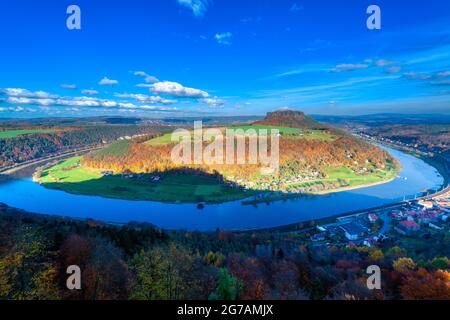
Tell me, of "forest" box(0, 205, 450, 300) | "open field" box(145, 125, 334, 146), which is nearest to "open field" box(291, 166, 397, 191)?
"open field" box(145, 125, 334, 146)

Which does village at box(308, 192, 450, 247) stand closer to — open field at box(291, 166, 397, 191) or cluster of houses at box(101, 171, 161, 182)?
open field at box(291, 166, 397, 191)

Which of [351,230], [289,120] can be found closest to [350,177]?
[351,230]

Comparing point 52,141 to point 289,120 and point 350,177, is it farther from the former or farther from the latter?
point 350,177

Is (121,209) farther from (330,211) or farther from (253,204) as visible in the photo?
(330,211)

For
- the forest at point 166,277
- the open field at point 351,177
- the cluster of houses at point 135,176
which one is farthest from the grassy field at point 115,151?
the forest at point 166,277
